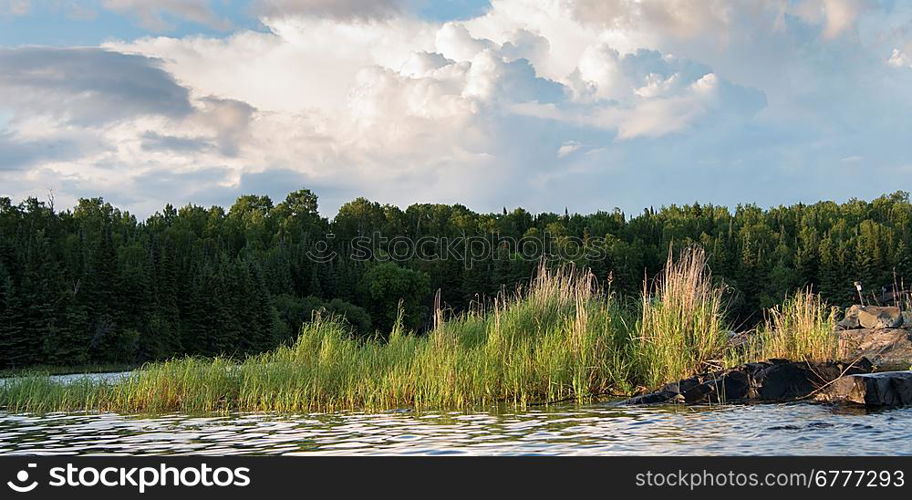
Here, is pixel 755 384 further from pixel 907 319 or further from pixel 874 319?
pixel 907 319

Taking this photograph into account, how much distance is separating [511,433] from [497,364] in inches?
183

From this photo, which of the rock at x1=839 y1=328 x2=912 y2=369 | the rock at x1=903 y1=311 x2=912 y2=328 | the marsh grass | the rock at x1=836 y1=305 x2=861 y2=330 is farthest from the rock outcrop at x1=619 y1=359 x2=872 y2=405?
the rock at x1=836 y1=305 x2=861 y2=330

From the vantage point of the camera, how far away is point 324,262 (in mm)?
108875

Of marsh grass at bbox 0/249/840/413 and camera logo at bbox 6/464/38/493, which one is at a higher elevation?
marsh grass at bbox 0/249/840/413

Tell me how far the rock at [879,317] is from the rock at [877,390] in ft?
85.0

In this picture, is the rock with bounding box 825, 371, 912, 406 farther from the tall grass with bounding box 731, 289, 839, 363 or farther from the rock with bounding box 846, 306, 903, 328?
the rock with bounding box 846, 306, 903, 328

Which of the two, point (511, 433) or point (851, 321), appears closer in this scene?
point (511, 433)

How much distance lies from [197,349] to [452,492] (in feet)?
212

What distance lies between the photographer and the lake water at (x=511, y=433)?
986 centimetres

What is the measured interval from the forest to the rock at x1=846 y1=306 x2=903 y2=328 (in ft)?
36.0

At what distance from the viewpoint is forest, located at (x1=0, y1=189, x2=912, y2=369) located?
63.7 meters

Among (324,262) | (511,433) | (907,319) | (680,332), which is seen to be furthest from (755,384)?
(324,262)

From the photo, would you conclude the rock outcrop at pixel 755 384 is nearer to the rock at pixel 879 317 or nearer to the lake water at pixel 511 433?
the lake water at pixel 511 433

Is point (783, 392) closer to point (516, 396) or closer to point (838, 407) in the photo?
point (838, 407)
